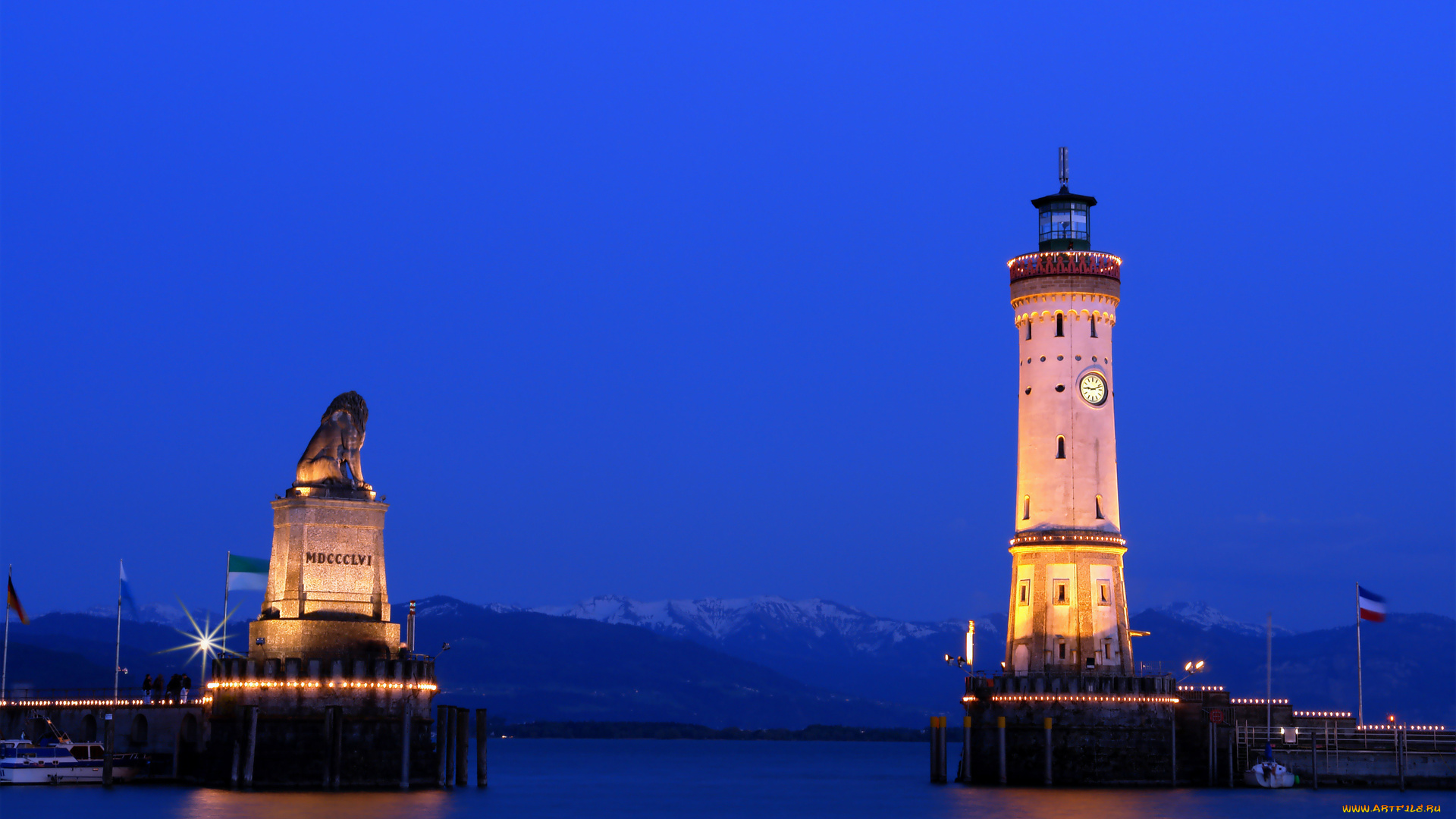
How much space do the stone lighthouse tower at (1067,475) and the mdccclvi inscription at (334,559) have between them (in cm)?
3085

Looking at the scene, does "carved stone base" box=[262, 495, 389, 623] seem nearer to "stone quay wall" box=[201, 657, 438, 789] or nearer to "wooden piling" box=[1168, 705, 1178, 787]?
"stone quay wall" box=[201, 657, 438, 789]

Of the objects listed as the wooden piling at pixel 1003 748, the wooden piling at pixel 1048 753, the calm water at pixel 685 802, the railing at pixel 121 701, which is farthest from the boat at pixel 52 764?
the wooden piling at pixel 1048 753

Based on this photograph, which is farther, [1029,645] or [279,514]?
[1029,645]

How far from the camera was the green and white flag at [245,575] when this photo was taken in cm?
8331

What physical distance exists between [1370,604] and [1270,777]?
9.83 meters

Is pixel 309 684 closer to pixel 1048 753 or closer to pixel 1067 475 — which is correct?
pixel 1048 753

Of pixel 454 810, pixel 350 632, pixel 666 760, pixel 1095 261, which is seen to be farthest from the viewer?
pixel 666 760

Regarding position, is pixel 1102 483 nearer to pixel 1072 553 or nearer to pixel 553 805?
pixel 1072 553

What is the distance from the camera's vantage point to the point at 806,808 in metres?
89.2

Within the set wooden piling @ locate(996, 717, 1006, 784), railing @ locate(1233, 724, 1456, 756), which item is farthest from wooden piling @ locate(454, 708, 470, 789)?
railing @ locate(1233, 724, 1456, 756)

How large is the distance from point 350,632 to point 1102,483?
Answer: 116 feet

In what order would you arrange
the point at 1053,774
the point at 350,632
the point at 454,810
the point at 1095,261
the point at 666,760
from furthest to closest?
the point at 666,760
the point at 1095,261
the point at 1053,774
the point at 350,632
the point at 454,810

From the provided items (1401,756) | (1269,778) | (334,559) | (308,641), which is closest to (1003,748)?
(1269,778)

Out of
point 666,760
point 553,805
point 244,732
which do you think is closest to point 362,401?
point 244,732
